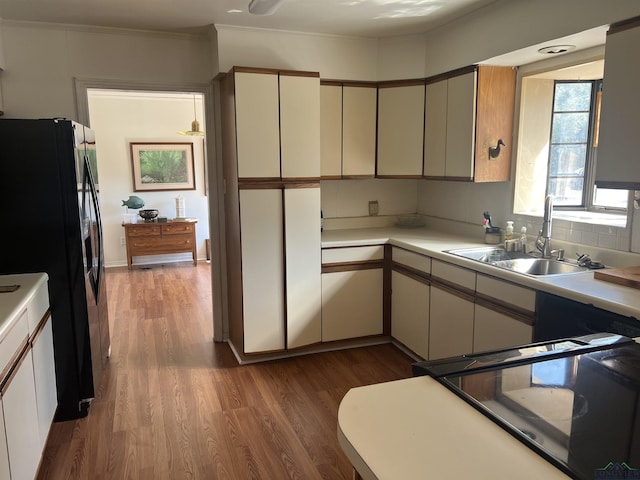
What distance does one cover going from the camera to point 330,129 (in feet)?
12.2

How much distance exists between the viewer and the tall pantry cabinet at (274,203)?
10.5 feet

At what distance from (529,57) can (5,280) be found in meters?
3.17

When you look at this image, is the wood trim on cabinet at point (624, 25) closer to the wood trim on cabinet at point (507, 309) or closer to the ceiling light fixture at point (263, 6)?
the wood trim on cabinet at point (507, 309)

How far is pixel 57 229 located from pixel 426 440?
235cm

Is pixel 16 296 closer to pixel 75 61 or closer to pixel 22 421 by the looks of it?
pixel 22 421

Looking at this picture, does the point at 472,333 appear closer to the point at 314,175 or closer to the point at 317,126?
the point at 314,175

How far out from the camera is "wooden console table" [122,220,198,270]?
6.61m

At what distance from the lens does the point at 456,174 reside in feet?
11.1

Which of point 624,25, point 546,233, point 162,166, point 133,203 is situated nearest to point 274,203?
point 546,233

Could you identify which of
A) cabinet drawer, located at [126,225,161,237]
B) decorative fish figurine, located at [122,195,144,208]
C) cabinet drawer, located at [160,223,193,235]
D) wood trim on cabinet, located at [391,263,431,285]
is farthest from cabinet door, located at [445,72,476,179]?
decorative fish figurine, located at [122,195,144,208]

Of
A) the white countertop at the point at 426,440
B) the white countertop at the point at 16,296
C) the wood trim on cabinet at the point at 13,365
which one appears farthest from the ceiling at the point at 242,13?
the white countertop at the point at 426,440

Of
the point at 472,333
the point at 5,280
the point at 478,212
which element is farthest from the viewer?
the point at 478,212

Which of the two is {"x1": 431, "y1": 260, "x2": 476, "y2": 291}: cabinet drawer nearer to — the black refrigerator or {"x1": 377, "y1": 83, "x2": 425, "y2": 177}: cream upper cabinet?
{"x1": 377, "y1": 83, "x2": 425, "y2": 177}: cream upper cabinet

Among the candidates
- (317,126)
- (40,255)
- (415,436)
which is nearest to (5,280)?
(40,255)
